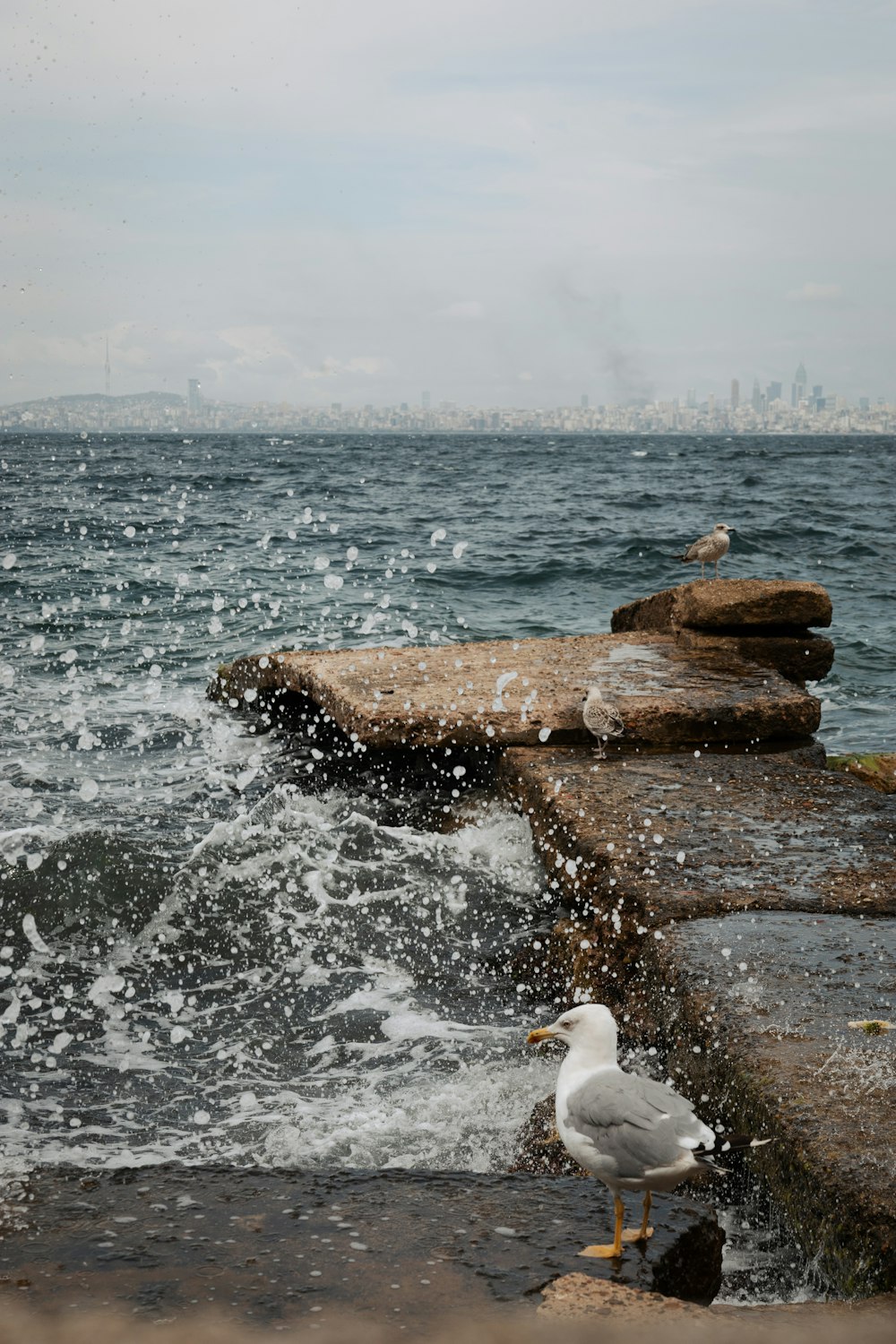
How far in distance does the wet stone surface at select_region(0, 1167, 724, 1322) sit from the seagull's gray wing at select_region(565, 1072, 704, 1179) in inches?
8.3

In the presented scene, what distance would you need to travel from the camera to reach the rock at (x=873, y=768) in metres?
7.10

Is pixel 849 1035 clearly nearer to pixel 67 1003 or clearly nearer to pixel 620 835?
pixel 620 835

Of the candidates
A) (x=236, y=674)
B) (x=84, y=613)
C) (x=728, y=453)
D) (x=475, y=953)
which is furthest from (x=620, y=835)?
(x=728, y=453)

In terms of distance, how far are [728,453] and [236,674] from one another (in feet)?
202

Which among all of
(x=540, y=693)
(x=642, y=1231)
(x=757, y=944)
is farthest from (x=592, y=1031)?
(x=540, y=693)

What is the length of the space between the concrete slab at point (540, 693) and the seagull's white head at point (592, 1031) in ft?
10.2

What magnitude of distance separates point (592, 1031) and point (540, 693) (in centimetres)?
355

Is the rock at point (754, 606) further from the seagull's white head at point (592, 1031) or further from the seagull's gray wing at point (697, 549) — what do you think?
the seagull's white head at point (592, 1031)

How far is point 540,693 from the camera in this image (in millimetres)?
6266

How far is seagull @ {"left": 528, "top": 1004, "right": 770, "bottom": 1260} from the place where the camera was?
2.47 m

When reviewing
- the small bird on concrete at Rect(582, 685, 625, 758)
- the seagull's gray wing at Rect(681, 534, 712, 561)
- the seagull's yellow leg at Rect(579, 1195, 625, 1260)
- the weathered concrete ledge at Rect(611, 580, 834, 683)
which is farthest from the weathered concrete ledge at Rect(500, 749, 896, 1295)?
the seagull's gray wing at Rect(681, 534, 712, 561)

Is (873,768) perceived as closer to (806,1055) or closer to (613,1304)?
(806,1055)

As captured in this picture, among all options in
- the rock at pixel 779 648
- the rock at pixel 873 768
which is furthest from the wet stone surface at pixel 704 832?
the rock at pixel 779 648

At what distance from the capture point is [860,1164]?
2541 millimetres
